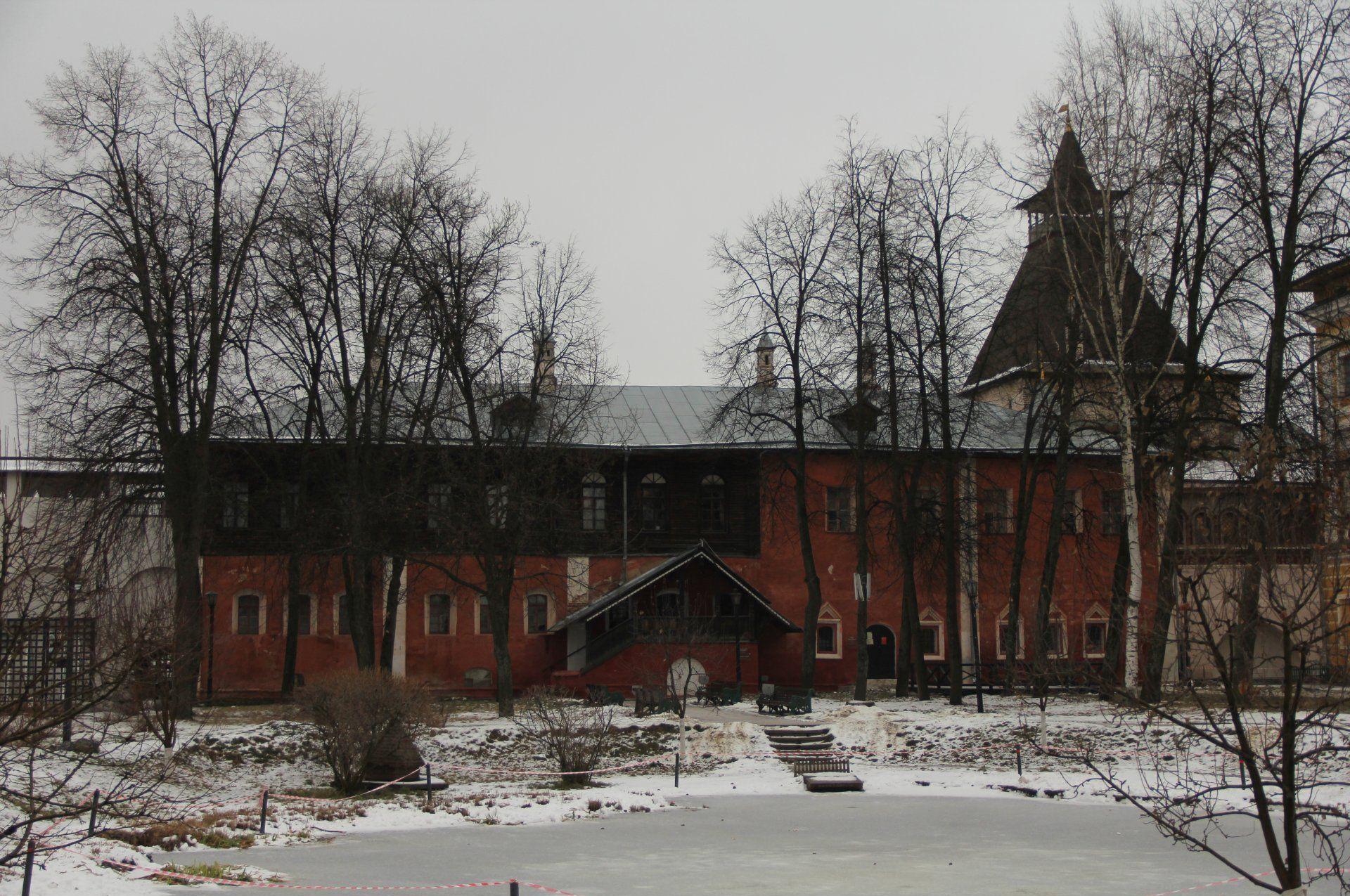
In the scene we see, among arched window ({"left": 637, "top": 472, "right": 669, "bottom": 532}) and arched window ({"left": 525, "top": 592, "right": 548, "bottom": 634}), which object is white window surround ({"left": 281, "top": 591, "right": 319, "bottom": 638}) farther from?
arched window ({"left": 637, "top": 472, "right": 669, "bottom": 532})

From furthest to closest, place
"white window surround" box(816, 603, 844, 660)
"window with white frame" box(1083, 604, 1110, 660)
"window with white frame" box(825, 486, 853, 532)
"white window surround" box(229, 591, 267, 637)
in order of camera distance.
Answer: "window with white frame" box(1083, 604, 1110, 660)
"window with white frame" box(825, 486, 853, 532)
"white window surround" box(816, 603, 844, 660)
"white window surround" box(229, 591, 267, 637)

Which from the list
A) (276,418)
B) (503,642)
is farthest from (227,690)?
(503,642)

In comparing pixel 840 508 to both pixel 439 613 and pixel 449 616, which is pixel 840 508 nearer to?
pixel 449 616

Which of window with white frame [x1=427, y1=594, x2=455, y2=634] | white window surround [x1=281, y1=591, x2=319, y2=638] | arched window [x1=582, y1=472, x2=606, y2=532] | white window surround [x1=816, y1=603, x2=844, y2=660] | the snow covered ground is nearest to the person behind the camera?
the snow covered ground

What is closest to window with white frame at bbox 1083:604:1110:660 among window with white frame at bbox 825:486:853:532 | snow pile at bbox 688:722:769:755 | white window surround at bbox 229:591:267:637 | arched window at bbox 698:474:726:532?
window with white frame at bbox 825:486:853:532

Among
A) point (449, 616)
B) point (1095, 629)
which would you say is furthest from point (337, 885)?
point (1095, 629)

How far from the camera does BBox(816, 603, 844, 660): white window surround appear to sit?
35875 millimetres

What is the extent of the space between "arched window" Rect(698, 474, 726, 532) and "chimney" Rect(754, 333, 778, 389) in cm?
324

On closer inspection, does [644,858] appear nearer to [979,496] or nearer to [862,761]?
[862,761]

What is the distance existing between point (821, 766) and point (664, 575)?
1130 cm

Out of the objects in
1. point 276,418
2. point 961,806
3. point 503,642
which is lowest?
point 961,806

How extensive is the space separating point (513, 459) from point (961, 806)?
41.7ft

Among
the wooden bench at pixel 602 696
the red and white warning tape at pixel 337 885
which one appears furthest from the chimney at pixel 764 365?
the red and white warning tape at pixel 337 885

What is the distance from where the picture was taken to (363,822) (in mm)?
16719
